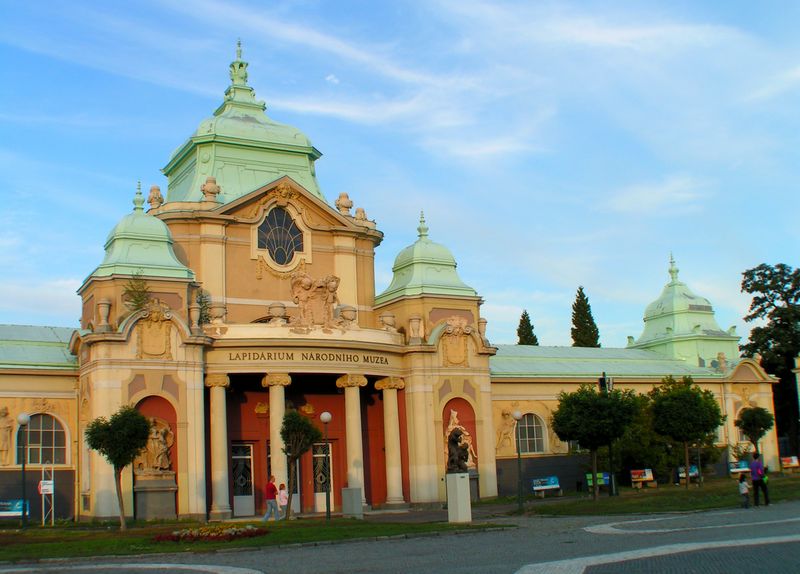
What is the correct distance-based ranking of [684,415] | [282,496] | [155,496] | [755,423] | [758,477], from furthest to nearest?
[755,423] → [684,415] → [155,496] → [282,496] → [758,477]

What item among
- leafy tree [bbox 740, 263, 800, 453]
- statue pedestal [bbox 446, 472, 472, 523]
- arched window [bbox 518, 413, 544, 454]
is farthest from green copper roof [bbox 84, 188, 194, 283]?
leafy tree [bbox 740, 263, 800, 453]

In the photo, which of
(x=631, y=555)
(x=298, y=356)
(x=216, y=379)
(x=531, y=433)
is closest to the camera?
(x=631, y=555)

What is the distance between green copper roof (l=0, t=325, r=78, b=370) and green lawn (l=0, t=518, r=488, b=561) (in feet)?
31.1

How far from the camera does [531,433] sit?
50469 millimetres

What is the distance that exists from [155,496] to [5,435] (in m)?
6.73

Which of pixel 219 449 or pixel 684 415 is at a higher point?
pixel 684 415

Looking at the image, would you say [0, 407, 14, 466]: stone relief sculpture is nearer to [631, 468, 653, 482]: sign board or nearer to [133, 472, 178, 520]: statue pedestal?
[133, 472, 178, 520]: statue pedestal

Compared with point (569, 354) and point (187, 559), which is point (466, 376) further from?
point (187, 559)

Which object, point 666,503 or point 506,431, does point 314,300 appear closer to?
point 506,431

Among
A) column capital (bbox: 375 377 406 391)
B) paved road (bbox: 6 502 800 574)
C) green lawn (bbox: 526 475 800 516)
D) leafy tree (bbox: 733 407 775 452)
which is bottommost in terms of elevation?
green lawn (bbox: 526 475 800 516)

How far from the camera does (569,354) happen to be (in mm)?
57281

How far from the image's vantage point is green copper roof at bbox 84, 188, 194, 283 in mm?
39125

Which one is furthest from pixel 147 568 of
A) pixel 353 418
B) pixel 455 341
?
pixel 455 341

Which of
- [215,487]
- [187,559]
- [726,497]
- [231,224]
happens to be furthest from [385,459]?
[187,559]
